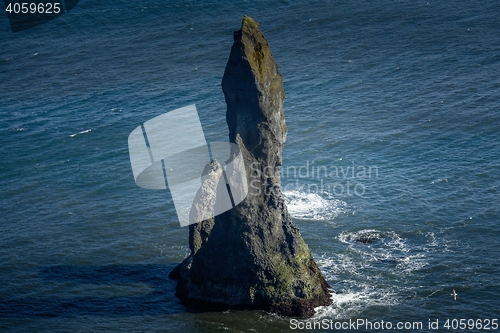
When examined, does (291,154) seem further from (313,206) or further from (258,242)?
(258,242)

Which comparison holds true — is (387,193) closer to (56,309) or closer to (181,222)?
(181,222)

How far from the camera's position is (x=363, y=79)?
104 m

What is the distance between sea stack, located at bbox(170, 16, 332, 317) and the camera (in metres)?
→ 51.7

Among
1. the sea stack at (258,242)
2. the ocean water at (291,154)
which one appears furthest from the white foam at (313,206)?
the sea stack at (258,242)

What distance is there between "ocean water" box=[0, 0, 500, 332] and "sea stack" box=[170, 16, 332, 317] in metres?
1.36

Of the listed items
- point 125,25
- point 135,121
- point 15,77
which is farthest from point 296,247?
point 125,25

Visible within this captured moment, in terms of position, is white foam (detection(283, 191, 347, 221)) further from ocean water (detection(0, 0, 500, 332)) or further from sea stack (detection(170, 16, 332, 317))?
sea stack (detection(170, 16, 332, 317))

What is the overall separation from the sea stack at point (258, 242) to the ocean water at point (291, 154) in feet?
4.46

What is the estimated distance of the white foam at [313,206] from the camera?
7025 centimetres

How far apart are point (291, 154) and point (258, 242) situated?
3286cm

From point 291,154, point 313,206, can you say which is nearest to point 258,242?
point 313,206

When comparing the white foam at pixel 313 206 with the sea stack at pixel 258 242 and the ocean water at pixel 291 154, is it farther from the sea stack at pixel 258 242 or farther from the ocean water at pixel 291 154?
the sea stack at pixel 258 242

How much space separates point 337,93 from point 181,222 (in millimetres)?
39069

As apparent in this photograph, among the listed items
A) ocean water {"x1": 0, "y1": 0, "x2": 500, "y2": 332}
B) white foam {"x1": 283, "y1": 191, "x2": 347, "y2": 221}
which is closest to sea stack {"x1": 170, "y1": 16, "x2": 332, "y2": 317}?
ocean water {"x1": 0, "y1": 0, "x2": 500, "y2": 332}
